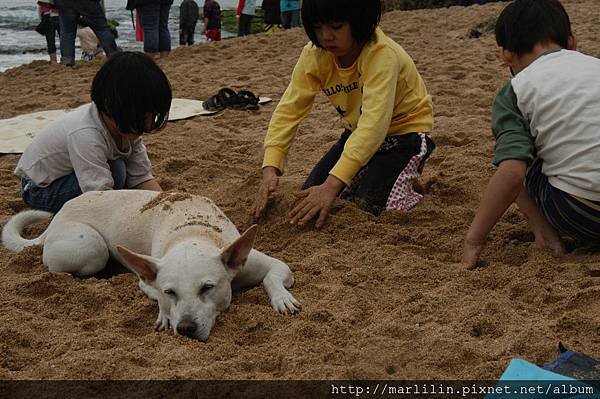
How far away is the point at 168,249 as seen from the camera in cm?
326

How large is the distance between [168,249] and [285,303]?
1.96 feet

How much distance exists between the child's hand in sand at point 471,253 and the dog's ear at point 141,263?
1.41m

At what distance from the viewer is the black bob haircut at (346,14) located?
379cm

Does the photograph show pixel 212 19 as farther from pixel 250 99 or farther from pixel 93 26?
pixel 250 99

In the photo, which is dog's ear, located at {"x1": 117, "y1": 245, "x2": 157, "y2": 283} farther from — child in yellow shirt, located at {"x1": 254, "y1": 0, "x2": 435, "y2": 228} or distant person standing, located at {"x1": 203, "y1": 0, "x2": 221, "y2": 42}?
distant person standing, located at {"x1": 203, "y1": 0, "x2": 221, "y2": 42}

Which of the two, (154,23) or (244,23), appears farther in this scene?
(244,23)

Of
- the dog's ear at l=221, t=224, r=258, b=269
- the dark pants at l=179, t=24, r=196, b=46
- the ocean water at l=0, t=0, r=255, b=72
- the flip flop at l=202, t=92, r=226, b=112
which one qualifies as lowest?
the ocean water at l=0, t=0, r=255, b=72

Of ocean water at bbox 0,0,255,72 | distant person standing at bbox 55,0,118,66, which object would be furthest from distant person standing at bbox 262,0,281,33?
distant person standing at bbox 55,0,118,66

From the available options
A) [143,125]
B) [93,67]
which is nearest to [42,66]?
[93,67]

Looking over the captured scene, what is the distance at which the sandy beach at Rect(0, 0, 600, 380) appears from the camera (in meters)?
2.52

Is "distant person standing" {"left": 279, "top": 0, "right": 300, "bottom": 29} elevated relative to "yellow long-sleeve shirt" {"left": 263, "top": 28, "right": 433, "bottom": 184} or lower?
lower

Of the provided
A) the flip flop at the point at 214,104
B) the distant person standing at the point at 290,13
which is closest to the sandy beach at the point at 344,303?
the flip flop at the point at 214,104

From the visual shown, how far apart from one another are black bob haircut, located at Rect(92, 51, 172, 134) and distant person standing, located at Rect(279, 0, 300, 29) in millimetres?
9888

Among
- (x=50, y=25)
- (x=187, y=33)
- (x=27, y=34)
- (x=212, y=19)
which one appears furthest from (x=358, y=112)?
(x=27, y=34)
